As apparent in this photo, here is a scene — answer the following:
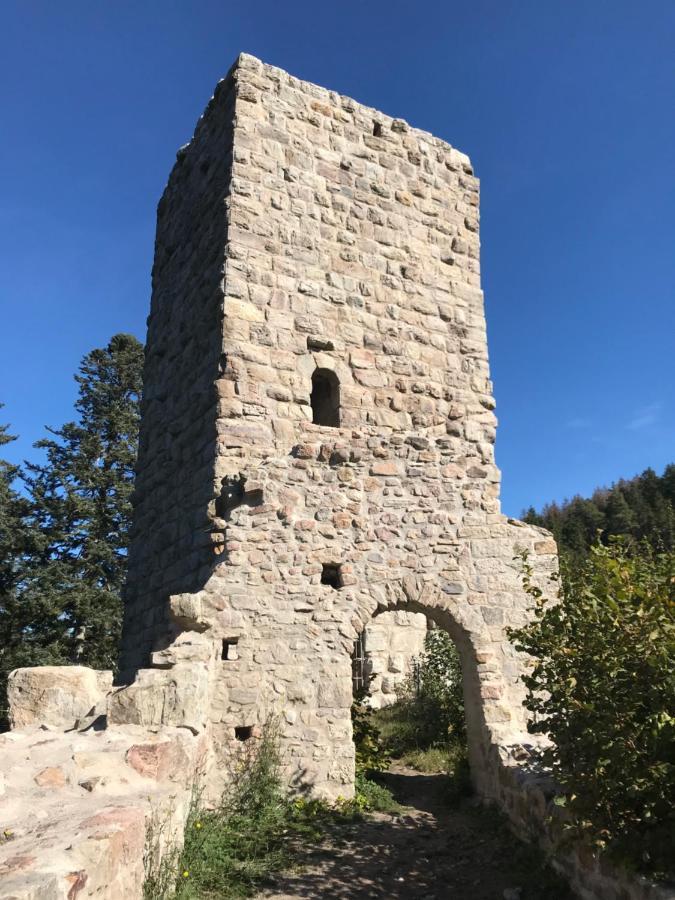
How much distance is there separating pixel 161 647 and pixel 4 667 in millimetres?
11862

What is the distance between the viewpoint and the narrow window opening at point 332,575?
21.2 ft

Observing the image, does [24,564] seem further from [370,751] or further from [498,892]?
[498,892]

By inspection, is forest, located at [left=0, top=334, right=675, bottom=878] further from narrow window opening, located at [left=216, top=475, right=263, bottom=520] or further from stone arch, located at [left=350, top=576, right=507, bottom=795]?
narrow window opening, located at [left=216, top=475, right=263, bottom=520]

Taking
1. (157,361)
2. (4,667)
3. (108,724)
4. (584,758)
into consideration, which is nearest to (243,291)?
(157,361)

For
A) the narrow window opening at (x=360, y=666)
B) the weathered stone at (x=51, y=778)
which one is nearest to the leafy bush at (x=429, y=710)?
the narrow window opening at (x=360, y=666)

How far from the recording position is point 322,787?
19.1 feet

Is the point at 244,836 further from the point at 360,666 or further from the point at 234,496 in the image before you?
the point at 360,666

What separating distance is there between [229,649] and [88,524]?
13.5 m

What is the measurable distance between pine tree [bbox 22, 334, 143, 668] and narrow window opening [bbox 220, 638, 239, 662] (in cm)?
1196

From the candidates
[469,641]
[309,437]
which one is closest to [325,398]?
[309,437]

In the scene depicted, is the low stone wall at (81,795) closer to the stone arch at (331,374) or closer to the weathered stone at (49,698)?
the weathered stone at (49,698)

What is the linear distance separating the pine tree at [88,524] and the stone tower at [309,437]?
942cm

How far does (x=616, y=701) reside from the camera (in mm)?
3707

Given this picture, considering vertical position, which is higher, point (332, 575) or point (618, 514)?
point (618, 514)
